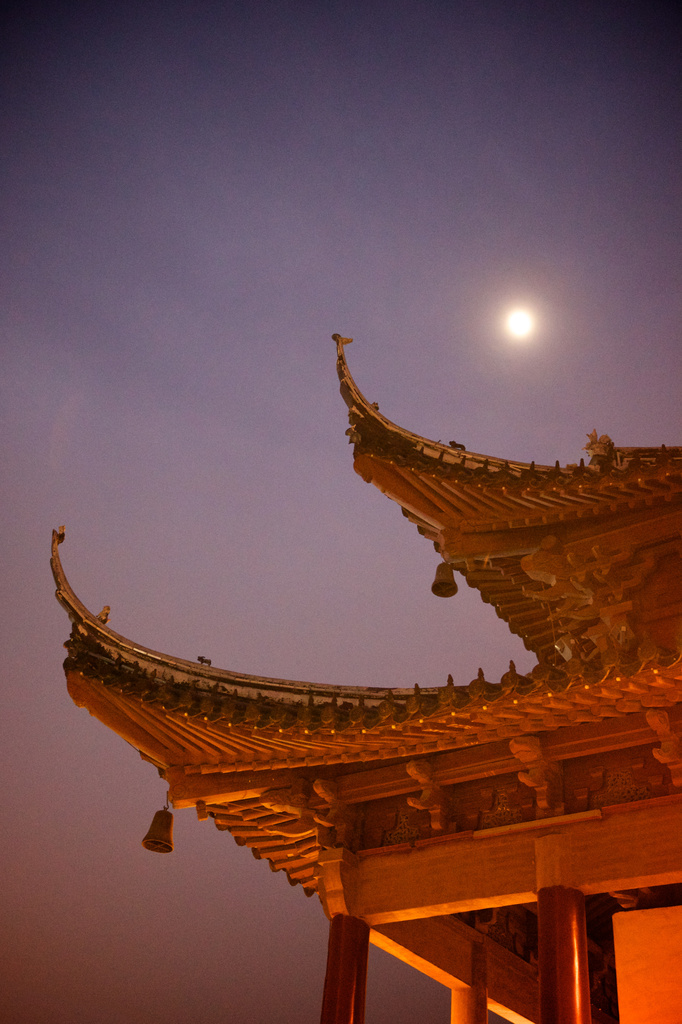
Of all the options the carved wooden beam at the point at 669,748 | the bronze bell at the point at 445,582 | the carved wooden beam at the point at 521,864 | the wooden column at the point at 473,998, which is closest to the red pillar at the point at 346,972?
the carved wooden beam at the point at 521,864

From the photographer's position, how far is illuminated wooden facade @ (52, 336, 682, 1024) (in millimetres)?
7145

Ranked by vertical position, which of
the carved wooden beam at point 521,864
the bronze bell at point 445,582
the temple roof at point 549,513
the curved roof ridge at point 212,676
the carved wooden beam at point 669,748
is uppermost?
the temple roof at point 549,513

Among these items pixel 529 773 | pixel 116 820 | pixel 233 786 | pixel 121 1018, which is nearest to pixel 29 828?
pixel 116 820

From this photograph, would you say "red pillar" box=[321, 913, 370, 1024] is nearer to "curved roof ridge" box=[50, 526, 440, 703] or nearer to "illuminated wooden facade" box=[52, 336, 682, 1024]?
"illuminated wooden facade" box=[52, 336, 682, 1024]

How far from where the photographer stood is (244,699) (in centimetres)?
821

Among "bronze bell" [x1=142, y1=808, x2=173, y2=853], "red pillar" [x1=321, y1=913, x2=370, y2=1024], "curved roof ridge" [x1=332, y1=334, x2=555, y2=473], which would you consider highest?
"curved roof ridge" [x1=332, y1=334, x2=555, y2=473]

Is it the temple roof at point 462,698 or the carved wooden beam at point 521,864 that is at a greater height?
the temple roof at point 462,698

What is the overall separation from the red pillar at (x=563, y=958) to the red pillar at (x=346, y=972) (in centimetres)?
163

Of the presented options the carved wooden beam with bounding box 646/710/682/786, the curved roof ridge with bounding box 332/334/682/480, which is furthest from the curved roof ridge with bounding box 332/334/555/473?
the carved wooden beam with bounding box 646/710/682/786

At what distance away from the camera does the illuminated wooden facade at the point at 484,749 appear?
281 inches

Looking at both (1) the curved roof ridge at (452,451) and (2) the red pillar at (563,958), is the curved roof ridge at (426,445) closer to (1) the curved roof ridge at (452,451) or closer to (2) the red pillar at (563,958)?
(1) the curved roof ridge at (452,451)

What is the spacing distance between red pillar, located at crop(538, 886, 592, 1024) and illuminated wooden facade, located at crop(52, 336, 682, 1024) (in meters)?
0.01

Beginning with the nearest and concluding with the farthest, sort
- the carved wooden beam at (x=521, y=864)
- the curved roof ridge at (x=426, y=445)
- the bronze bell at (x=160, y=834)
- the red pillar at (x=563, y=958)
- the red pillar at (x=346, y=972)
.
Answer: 1. the red pillar at (x=563, y=958)
2. the carved wooden beam at (x=521, y=864)
3. the red pillar at (x=346, y=972)
4. the bronze bell at (x=160, y=834)
5. the curved roof ridge at (x=426, y=445)

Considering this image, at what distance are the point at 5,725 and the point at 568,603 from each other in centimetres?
2528
